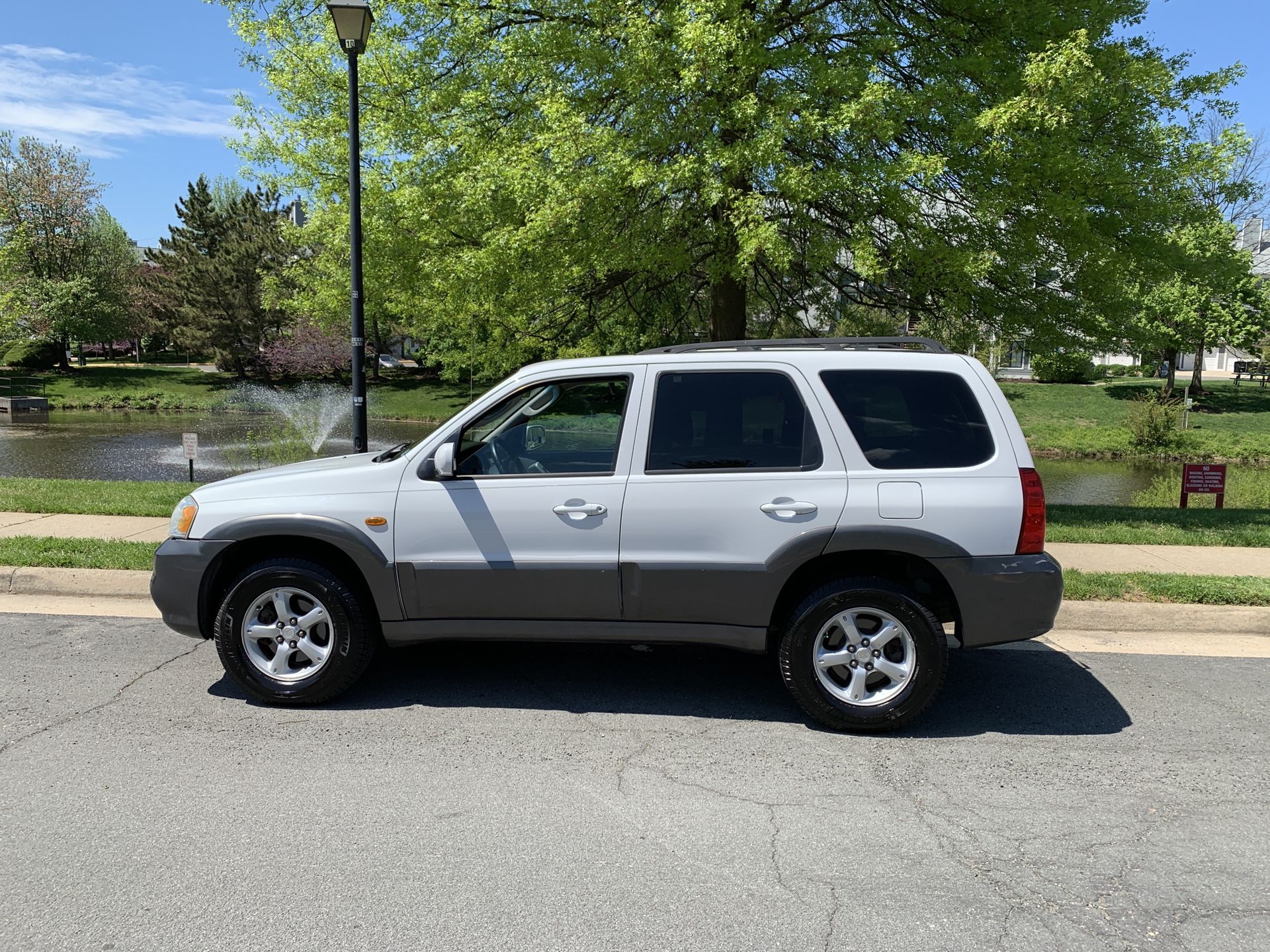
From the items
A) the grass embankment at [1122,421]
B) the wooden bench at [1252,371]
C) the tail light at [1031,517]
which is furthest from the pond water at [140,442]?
the wooden bench at [1252,371]

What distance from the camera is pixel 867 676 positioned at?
4.65 meters

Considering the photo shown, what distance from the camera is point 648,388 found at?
487cm

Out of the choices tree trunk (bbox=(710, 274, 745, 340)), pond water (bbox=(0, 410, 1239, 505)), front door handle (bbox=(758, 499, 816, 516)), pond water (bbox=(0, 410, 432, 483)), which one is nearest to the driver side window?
front door handle (bbox=(758, 499, 816, 516))

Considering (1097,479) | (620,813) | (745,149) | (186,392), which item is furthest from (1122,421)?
(186,392)

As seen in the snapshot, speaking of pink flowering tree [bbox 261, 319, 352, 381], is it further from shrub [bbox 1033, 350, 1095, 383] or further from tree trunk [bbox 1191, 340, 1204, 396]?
tree trunk [bbox 1191, 340, 1204, 396]

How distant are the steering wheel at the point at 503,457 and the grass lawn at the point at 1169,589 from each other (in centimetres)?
432

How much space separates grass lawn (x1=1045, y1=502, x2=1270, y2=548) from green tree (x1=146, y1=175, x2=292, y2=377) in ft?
135

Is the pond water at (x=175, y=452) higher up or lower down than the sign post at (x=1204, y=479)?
lower down

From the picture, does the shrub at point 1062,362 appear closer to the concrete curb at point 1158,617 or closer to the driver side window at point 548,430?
the concrete curb at point 1158,617

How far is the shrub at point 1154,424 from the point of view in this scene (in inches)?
1134

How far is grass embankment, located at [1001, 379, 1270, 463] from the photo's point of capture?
29.6 metres

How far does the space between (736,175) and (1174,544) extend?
19.7 feet

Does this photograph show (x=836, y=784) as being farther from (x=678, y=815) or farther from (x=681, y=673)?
(x=681, y=673)

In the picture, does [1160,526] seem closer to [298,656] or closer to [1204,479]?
[1204,479]
